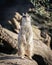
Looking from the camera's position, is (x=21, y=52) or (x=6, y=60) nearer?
(x=6, y=60)

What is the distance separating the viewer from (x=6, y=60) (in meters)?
10.1

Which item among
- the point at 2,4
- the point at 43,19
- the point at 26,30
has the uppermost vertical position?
the point at 26,30

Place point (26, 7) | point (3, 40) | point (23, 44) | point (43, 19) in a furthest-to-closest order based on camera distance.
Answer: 1. point (43, 19)
2. point (26, 7)
3. point (3, 40)
4. point (23, 44)

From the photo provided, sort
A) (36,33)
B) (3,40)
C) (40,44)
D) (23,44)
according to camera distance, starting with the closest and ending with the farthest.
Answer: (23,44) → (3,40) → (40,44) → (36,33)

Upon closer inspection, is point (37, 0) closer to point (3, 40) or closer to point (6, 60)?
point (6, 60)

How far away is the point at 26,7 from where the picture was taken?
1989cm

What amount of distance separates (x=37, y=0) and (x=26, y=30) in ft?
3.34

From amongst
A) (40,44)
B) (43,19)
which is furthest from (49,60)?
(43,19)

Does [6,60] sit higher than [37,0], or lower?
lower

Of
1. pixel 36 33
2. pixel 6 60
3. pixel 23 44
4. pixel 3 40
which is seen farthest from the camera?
pixel 36 33

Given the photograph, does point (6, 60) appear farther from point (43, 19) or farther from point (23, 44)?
point (43, 19)

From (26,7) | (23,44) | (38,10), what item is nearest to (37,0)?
(38,10)

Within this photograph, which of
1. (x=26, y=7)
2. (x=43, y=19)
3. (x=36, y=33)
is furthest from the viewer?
(x=43, y=19)

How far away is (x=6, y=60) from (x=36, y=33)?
711 centimetres
